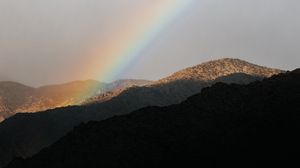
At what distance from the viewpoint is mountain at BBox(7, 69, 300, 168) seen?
209 ft

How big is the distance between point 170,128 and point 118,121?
32.4ft

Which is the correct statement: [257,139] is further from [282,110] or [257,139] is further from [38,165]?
[38,165]

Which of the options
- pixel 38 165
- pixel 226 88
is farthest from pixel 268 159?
pixel 38 165

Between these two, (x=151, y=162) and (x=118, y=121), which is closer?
(x=151, y=162)

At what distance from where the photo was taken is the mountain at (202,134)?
63.7m

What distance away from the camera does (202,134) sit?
226 feet

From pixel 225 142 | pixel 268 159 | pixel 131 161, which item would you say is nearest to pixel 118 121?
pixel 131 161

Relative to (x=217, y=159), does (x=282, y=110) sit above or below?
above

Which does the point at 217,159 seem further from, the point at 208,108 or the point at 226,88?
the point at 226,88

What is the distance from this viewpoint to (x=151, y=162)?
6619cm

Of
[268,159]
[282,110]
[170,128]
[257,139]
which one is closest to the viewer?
[268,159]

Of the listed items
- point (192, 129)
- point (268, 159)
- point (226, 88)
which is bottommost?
point (268, 159)

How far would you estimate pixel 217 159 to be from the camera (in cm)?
6294

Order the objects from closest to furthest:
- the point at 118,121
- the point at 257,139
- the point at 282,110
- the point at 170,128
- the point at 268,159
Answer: the point at 268,159, the point at 257,139, the point at 282,110, the point at 170,128, the point at 118,121
